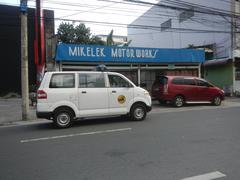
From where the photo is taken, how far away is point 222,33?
2467 centimetres

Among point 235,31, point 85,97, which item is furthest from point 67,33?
point 85,97

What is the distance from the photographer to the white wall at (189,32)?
24.4 meters

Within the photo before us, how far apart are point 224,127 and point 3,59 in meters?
19.8

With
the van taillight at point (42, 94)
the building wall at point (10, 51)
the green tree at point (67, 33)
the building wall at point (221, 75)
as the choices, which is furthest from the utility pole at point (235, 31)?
the green tree at point (67, 33)

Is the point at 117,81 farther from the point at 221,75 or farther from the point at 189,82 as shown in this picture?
the point at 221,75

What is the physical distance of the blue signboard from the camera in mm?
16875

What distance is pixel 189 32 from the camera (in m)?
→ 30.2

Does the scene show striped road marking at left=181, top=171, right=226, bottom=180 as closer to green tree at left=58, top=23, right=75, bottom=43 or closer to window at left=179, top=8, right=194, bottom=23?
window at left=179, top=8, right=194, bottom=23

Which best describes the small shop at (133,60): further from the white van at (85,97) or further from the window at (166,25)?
the window at (166,25)

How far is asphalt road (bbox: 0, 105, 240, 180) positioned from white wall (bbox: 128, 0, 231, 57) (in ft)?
55.7

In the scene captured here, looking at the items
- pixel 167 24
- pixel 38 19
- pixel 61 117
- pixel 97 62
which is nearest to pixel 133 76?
pixel 97 62

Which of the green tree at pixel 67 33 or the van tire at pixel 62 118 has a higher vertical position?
the green tree at pixel 67 33

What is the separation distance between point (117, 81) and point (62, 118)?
8.10 ft

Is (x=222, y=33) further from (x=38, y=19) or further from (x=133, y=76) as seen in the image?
(x=38, y=19)
